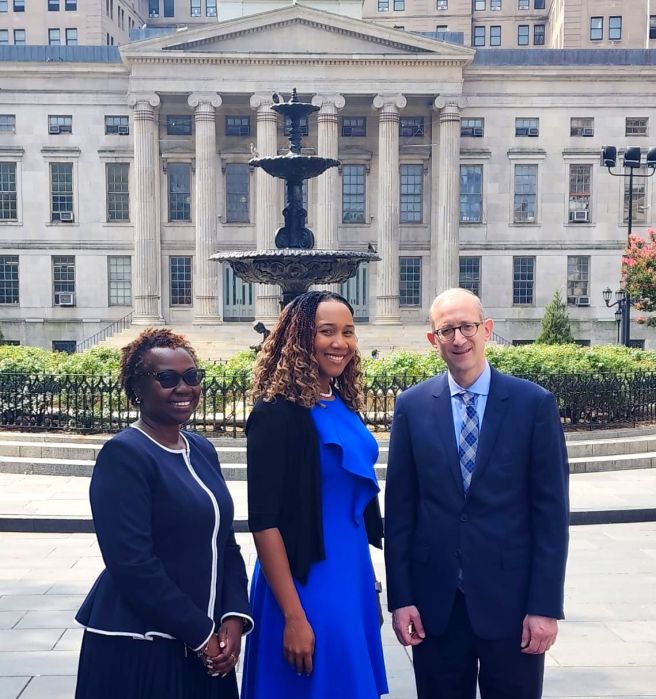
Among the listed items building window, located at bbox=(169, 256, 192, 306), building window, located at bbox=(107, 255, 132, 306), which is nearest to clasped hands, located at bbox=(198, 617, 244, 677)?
building window, located at bbox=(169, 256, 192, 306)

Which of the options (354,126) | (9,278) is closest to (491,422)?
(354,126)

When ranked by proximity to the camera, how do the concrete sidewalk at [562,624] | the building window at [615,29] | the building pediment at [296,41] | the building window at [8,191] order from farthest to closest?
the building window at [615,29], the building window at [8,191], the building pediment at [296,41], the concrete sidewalk at [562,624]

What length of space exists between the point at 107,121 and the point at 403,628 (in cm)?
4851

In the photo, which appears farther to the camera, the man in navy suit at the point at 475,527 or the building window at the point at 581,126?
the building window at the point at 581,126

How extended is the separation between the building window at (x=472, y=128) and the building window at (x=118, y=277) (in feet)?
63.6

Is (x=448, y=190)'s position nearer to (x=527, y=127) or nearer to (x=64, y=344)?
(x=527, y=127)

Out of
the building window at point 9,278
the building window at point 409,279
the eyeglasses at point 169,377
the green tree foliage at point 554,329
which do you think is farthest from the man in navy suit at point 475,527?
the building window at point 9,278

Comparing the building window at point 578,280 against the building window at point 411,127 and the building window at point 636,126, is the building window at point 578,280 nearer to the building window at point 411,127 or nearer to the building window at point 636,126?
the building window at point 636,126

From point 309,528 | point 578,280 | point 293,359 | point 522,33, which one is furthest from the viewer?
point 522,33

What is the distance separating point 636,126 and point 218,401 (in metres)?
40.9

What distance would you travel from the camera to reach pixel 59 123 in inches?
1941

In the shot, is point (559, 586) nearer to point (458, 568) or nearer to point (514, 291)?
point (458, 568)

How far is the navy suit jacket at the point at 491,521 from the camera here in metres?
4.29

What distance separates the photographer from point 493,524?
4.32m
